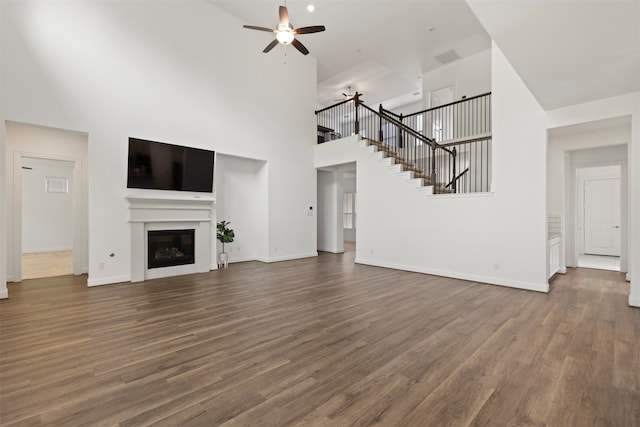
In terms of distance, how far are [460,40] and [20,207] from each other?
1084 cm

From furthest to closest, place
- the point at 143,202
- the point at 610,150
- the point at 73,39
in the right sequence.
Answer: the point at 610,150 → the point at 143,202 → the point at 73,39

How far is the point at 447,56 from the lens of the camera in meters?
9.02

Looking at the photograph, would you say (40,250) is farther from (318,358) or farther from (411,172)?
(411,172)

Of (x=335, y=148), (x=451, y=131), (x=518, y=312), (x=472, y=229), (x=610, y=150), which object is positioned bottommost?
(x=518, y=312)

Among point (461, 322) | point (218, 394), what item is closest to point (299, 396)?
point (218, 394)

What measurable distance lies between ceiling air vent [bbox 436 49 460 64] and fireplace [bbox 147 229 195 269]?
28.6ft

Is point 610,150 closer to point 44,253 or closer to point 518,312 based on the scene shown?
point 518,312

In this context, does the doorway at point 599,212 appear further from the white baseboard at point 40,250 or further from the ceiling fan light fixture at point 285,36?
→ the white baseboard at point 40,250

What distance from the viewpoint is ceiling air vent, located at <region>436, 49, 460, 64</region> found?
8762 millimetres

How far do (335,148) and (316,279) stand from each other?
402 centimetres

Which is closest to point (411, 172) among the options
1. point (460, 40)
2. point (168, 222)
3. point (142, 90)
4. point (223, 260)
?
point (460, 40)

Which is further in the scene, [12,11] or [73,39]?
[73,39]

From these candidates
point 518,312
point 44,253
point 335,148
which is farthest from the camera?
point 44,253

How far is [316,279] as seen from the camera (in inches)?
219
